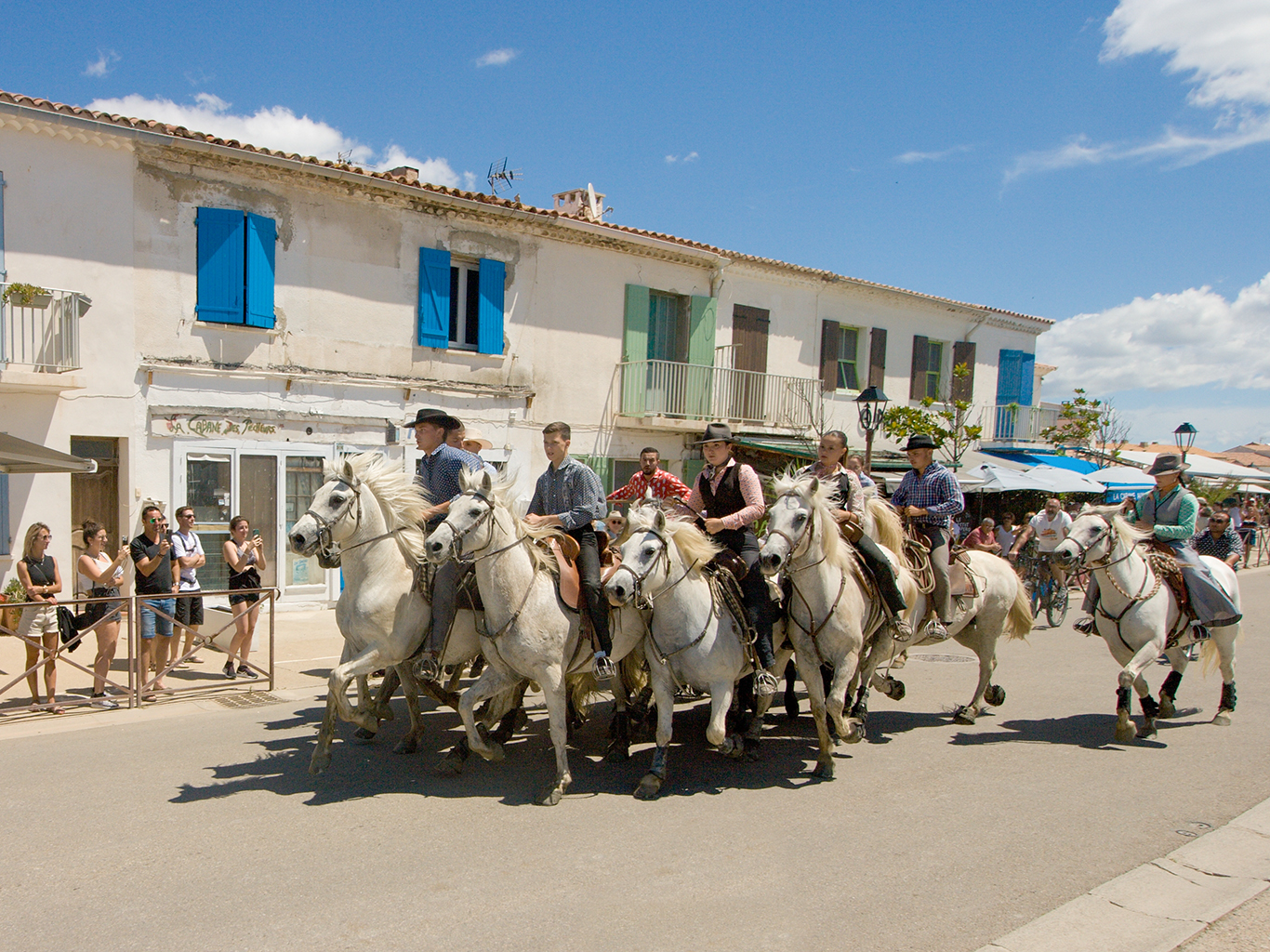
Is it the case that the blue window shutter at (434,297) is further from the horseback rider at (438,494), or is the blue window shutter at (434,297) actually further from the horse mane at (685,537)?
the horse mane at (685,537)

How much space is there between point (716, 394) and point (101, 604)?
12110 millimetres

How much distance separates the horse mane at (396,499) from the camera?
6043mm

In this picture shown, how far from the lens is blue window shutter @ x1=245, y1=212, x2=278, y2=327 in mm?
12453

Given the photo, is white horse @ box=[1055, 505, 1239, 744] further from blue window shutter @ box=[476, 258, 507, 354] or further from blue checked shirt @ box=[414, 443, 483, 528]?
blue window shutter @ box=[476, 258, 507, 354]

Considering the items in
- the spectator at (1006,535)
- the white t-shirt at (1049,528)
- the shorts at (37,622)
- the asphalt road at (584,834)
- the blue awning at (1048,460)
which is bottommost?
the asphalt road at (584,834)

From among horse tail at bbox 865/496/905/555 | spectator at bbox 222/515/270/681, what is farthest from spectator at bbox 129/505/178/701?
horse tail at bbox 865/496/905/555

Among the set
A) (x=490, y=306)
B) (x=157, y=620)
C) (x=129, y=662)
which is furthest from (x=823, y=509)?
(x=490, y=306)

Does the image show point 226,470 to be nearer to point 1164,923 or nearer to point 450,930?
point 450,930

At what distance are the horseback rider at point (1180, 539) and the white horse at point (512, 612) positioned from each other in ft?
14.2

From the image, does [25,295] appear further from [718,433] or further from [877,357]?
[877,357]

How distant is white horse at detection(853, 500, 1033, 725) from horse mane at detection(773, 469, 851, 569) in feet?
2.96

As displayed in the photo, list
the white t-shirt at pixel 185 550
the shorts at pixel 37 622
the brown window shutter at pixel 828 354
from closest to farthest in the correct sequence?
the shorts at pixel 37 622 < the white t-shirt at pixel 185 550 < the brown window shutter at pixel 828 354

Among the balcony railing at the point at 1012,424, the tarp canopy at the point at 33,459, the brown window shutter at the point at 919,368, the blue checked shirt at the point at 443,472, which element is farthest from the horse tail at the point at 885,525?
the balcony railing at the point at 1012,424

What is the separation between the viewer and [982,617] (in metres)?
7.63
